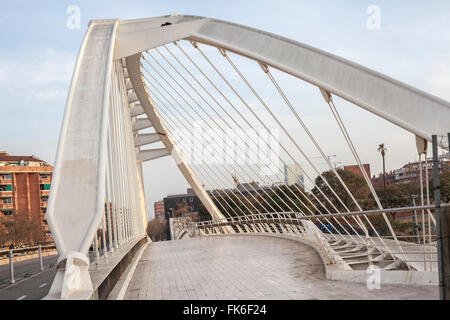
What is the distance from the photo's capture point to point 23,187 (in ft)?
287

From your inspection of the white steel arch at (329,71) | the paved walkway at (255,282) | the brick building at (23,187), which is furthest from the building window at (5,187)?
the paved walkway at (255,282)

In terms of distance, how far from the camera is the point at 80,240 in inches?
328

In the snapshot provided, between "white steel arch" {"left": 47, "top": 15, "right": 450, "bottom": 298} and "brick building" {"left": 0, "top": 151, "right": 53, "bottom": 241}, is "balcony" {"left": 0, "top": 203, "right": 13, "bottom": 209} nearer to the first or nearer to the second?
"brick building" {"left": 0, "top": 151, "right": 53, "bottom": 241}

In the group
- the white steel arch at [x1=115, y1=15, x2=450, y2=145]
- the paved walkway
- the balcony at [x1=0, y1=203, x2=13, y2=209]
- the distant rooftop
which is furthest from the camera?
the distant rooftop

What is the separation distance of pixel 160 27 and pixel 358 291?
934 centimetres

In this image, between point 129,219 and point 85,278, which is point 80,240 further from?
point 129,219

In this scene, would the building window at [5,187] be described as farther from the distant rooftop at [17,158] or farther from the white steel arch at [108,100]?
the white steel arch at [108,100]

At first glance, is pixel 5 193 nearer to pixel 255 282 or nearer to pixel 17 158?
pixel 17 158

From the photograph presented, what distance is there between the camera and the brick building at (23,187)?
84.4m

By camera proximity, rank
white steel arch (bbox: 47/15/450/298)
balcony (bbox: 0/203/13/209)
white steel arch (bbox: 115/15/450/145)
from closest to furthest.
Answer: white steel arch (bbox: 47/15/450/298)
white steel arch (bbox: 115/15/450/145)
balcony (bbox: 0/203/13/209)

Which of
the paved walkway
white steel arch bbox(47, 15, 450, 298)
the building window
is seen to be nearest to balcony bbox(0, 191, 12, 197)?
the building window

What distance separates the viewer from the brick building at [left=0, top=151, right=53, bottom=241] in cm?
8444

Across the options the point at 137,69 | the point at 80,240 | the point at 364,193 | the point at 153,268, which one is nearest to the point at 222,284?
the point at 80,240

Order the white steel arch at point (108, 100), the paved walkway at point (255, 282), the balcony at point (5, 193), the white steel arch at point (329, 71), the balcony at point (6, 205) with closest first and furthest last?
the paved walkway at point (255, 282), the white steel arch at point (108, 100), the white steel arch at point (329, 71), the balcony at point (5, 193), the balcony at point (6, 205)
